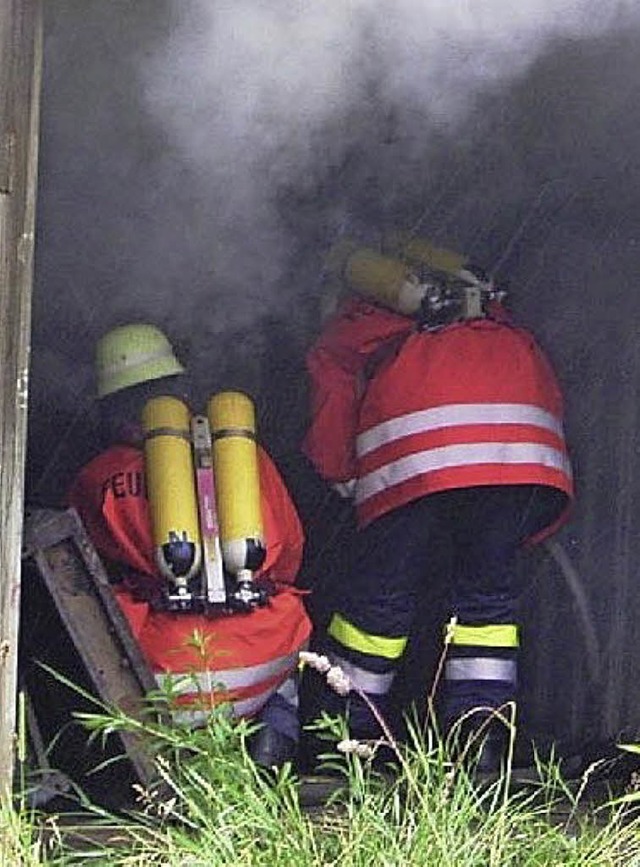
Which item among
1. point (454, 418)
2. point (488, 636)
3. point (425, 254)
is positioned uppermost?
point (425, 254)

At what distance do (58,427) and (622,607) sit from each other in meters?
1.86

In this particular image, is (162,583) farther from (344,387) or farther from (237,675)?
(344,387)

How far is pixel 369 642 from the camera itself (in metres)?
5.21

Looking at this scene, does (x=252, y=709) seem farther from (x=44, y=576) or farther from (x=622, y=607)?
(x=622, y=607)

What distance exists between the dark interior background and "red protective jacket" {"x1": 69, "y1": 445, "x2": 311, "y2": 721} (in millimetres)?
949

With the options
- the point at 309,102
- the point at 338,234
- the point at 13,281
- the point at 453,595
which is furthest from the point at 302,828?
the point at 338,234

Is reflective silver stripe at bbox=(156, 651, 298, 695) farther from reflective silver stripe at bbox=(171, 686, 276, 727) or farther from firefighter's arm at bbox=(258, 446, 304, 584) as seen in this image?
firefighter's arm at bbox=(258, 446, 304, 584)

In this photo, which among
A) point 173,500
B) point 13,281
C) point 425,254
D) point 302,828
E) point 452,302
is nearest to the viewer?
point 302,828

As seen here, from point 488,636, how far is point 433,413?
0.65 metres

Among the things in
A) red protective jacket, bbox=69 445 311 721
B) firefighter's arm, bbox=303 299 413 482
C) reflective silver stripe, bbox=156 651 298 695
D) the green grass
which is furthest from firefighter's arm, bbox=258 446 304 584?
the green grass

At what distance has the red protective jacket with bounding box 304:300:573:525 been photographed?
5.03m

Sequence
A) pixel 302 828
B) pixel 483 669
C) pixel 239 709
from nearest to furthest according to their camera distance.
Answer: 1. pixel 302 828
2. pixel 239 709
3. pixel 483 669

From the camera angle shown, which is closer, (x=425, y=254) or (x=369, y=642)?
(x=369, y=642)

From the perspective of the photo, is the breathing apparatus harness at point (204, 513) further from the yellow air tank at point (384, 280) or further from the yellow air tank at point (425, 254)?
the yellow air tank at point (425, 254)
